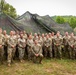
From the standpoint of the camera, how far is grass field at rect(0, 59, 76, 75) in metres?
11.4

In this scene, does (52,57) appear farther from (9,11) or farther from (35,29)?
(9,11)

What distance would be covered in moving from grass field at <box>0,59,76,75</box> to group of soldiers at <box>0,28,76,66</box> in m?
0.47

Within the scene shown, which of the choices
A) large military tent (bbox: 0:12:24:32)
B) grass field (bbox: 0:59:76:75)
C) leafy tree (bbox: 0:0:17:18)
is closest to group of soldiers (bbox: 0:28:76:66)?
grass field (bbox: 0:59:76:75)

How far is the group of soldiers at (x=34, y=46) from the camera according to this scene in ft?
41.3

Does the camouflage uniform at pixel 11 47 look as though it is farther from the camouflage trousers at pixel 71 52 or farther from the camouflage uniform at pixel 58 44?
the camouflage trousers at pixel 71 52

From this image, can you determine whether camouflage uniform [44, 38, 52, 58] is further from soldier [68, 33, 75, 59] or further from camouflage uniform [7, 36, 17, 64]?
camouflage uniform [7, 36, 17, 64]

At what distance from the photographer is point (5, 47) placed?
1295 cm

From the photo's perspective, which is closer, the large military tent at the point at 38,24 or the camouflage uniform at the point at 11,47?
the camouflage uniform at the point at 11,47

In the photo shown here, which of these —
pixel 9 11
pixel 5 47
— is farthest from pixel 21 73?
pixel 9 11

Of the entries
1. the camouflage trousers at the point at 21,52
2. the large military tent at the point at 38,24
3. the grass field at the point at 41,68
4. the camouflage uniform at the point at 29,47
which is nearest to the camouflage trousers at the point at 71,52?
the grass field at the point at 41,68

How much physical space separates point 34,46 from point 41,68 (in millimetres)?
1684

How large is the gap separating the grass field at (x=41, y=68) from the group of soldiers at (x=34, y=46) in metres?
0.47

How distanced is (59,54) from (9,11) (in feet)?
66.4

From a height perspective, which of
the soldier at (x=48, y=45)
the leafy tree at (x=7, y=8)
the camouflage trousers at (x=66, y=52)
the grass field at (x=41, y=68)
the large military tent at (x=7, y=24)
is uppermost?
the leafy tree at (x=7, y=8)
